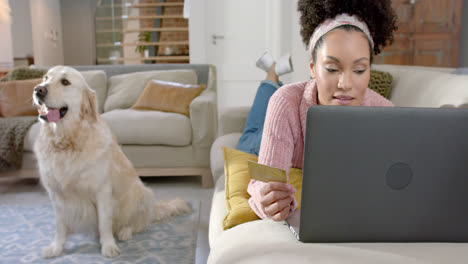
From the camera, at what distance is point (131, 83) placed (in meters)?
3.32

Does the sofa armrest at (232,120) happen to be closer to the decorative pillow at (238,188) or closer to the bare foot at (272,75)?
the bare foot at (272,75)

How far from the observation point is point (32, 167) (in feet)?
9.18

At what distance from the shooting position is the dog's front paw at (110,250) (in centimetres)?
175

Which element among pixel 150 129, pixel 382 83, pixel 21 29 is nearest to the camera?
pixel 382 83

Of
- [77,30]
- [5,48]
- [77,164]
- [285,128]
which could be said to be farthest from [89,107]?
[77,30]

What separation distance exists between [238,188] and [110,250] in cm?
89

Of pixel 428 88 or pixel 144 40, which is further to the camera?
pixel 144 40

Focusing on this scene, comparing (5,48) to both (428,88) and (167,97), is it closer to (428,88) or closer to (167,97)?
(167,97)

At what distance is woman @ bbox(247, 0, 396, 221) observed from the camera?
89 centimetres

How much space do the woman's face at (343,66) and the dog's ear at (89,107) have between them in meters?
1.34

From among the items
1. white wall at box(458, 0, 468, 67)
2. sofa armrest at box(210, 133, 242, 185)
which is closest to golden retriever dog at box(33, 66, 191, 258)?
sofa armrest at box(210, 133, 242, 185)

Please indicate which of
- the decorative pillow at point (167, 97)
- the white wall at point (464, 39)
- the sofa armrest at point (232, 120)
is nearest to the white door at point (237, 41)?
the decorative pillow at point (167, 97)

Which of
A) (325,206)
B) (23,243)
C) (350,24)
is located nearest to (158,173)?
(23,243)

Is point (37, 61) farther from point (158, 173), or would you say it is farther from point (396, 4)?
point (396, 4)
